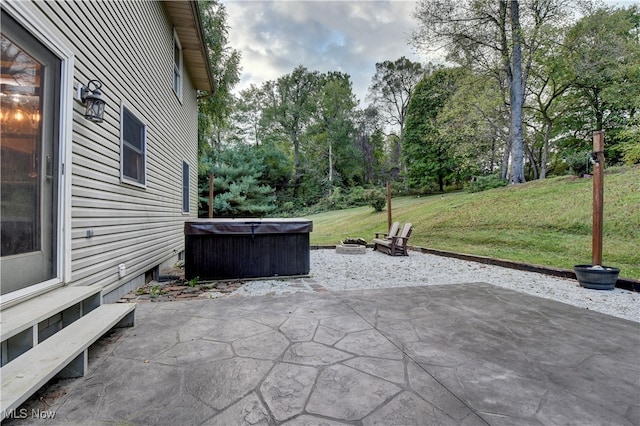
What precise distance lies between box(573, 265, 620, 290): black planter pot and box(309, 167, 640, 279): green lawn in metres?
0.73

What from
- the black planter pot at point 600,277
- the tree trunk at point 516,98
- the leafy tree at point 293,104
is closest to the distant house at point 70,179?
the black planter pot at point 600,277

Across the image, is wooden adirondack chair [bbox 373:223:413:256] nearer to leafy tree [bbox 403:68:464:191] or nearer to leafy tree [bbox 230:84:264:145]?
leafy tree [bbox 403:68:464:191]

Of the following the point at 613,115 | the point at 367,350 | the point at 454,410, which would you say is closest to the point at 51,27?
the point at 367,350

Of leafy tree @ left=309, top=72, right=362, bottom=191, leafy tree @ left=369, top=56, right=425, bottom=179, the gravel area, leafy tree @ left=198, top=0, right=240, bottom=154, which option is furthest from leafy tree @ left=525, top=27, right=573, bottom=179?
leafy tree @ left=309, top=72, right=362, bottom=191

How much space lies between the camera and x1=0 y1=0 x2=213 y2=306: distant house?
2.11 meters

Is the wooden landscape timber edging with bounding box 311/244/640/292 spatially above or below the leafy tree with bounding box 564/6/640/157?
below

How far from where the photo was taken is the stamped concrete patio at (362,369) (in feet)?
5.14

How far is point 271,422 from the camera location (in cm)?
150

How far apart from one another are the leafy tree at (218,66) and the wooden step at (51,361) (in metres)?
9.50

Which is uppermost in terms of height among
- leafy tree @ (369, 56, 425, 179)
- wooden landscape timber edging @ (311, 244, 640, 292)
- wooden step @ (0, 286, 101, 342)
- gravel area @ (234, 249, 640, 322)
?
leafy tree @ (369, 56, 425, 179)

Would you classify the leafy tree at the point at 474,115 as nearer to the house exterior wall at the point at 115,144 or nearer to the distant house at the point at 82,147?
the distant house at the point at 82,147

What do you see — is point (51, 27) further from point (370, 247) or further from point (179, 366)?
point (370, 247)

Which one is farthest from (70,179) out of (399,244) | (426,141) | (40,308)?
(426,141)

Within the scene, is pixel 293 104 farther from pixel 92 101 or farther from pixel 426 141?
pixel 92 101
